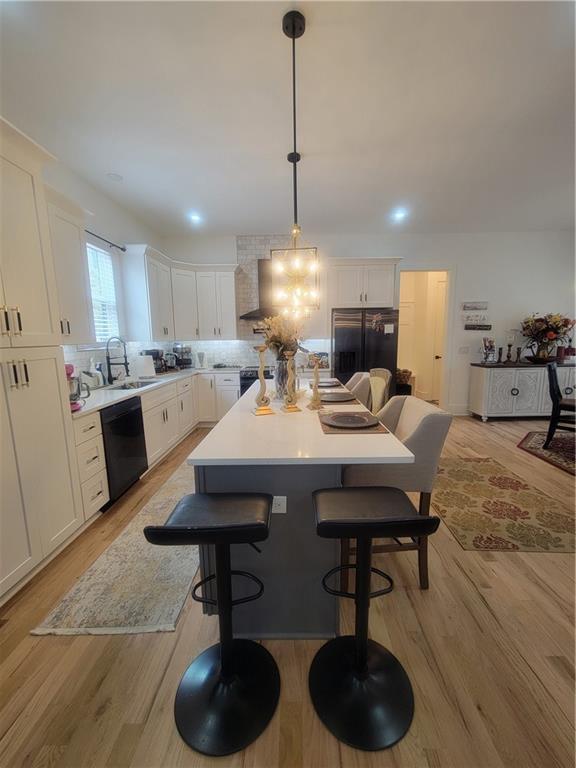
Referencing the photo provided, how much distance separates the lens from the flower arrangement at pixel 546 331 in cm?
464

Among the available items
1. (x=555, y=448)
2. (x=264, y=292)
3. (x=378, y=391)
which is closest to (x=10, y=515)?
(x=378, y=391)

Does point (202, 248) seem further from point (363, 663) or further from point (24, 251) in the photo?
point (363, 663)

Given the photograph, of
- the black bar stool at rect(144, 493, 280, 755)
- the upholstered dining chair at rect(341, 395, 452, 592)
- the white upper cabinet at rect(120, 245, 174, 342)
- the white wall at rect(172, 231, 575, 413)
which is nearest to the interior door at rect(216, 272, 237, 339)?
the white wall at rect(172, 231, 575, 413)

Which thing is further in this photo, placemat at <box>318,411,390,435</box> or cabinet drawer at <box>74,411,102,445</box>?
cabinet drawer at <box>74,411,102,445</box>

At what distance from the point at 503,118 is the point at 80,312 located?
368cm

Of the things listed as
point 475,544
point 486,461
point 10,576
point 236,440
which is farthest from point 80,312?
point 486,461

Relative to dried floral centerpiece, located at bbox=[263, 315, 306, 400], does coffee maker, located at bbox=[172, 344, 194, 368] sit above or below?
below

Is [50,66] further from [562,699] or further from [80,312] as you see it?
[562,699]

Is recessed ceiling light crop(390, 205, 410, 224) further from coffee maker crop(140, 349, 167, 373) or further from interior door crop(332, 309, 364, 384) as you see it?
coffee maker crop(140, 349, 167, 373)

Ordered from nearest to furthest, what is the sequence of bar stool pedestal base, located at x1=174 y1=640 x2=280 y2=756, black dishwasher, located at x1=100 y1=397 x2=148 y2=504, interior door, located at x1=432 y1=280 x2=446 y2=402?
1. bar stool pedestal base, located at x1=174 y1=640 x2=280 y2=756
2. black dishwasher, located at x1=100 y1=397 x2=148 y2=504
3. interior door, located at x1=432 y1=280 x2=446 y2=402

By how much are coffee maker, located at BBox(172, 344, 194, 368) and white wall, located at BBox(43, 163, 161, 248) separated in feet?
5.29

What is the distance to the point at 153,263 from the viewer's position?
396 centimetres

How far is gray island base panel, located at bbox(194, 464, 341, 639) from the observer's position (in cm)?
135

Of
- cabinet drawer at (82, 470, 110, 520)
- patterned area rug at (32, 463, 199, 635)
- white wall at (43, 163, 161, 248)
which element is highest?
white wall at (43, 163, 161, 248)
